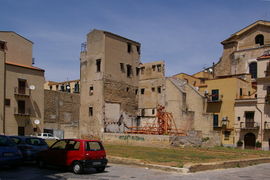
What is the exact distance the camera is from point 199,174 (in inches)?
604

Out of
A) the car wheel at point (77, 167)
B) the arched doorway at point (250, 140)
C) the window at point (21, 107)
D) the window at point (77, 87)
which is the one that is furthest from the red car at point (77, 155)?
the window at point (77, 87)

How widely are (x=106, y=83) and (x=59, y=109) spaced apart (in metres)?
15.0

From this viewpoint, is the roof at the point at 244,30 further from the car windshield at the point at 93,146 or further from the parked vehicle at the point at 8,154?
the parked vehicle at the point at 8,154

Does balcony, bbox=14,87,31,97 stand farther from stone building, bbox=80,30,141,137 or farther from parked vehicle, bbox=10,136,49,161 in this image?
parked vehicle, bbox=10,136,49,161

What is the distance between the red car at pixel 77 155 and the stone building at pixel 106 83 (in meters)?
27.0

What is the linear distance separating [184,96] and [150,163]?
92.1 ft

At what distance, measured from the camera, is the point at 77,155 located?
14305 millimetres

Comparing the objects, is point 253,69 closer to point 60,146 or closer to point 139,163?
point 139,163

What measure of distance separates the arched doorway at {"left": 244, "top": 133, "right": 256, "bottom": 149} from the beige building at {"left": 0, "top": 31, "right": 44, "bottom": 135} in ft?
84.5

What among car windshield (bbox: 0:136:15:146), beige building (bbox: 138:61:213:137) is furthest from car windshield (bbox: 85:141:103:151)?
beige building (bbox: 138:61:213:137)

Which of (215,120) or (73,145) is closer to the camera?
(73,145)

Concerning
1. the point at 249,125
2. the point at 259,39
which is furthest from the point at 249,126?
the point at 259,39

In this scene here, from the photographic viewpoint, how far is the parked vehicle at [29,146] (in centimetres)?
1678

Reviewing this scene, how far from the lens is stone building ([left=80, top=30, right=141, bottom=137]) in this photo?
141 ft
